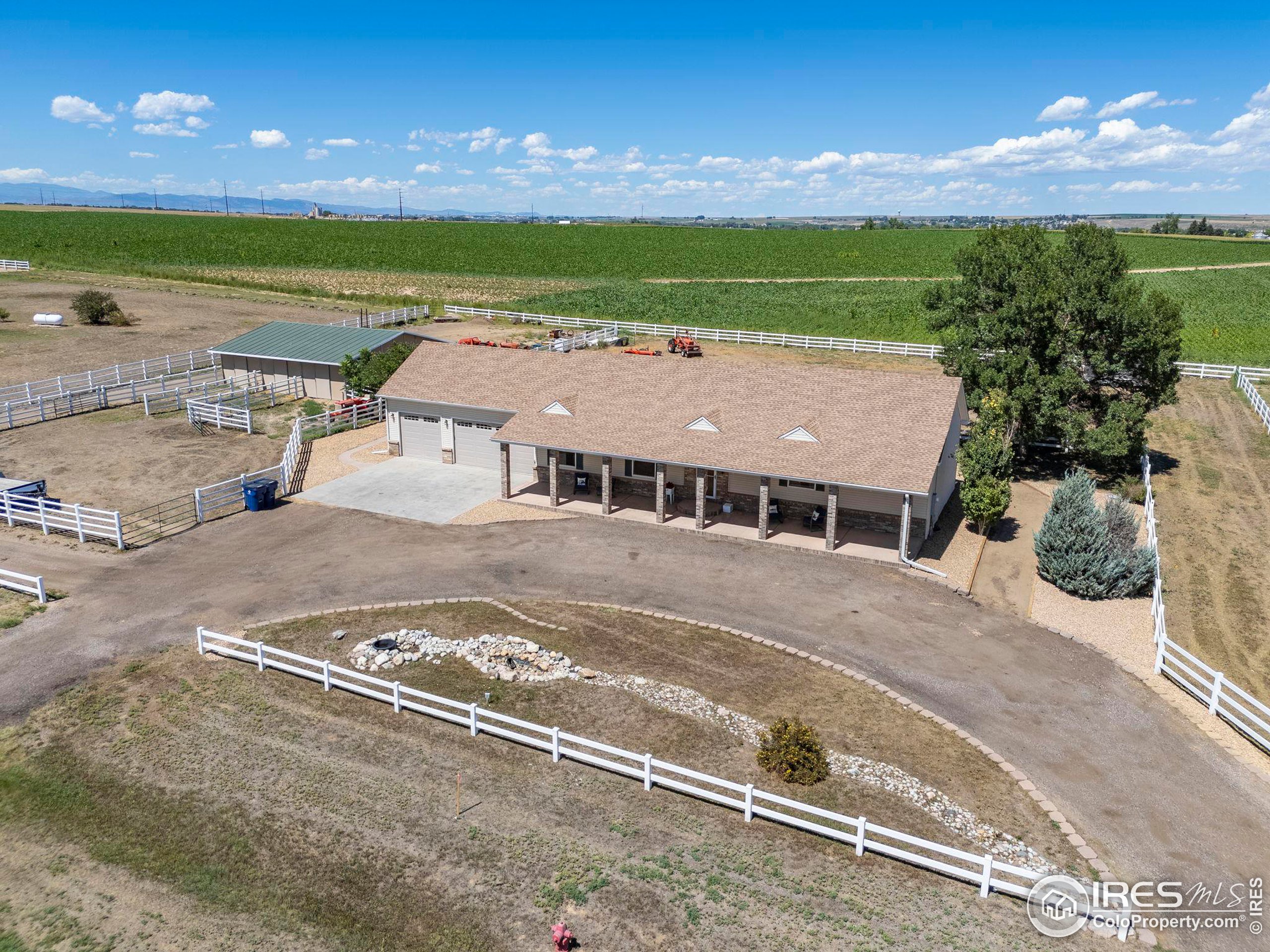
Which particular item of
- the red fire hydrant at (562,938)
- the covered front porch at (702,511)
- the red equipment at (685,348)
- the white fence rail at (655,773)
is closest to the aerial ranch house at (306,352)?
the covered front porch at (702,511)

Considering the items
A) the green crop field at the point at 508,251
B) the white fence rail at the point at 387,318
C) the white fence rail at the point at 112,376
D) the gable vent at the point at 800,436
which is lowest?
A: the white fence rail at the point at 112,376

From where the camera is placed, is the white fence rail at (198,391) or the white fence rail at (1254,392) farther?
the white fence rail at (198,391)

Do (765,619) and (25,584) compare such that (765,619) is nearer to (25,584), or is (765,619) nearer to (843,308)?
(25,584)

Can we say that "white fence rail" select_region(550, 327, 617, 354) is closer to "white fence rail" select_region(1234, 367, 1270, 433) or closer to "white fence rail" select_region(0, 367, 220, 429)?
"white fence rail" select_region(0, 367, 220, 429)

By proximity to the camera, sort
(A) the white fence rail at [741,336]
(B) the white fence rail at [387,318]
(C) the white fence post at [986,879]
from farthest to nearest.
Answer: (B) the white fence rail at [387,318]
(A) the white fence rail at [741,336]
(C) the white fence post at [986,879]

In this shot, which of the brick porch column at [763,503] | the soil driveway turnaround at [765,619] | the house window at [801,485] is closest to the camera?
the soil driveway turnaround at [765,619]

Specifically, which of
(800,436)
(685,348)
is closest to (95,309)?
(685,348)

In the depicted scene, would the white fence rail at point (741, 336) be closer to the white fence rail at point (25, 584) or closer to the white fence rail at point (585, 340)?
the white fence rail at point (585, 340)

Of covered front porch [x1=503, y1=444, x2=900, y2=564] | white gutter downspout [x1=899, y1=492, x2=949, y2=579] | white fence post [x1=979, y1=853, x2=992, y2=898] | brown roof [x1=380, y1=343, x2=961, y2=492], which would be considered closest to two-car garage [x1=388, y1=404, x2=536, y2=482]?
brown roof [x1=380, y1=343, x2=961, y2=492]

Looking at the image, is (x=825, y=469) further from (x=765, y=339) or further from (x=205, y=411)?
(x=765, y=339)
